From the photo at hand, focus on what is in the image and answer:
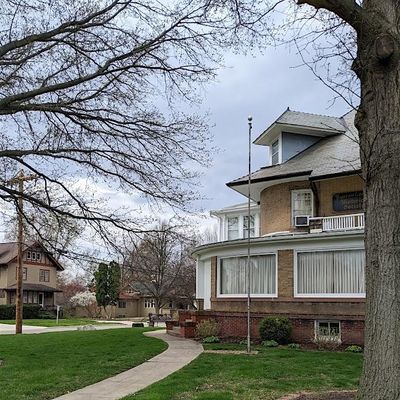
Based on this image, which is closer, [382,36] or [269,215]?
[382,36]

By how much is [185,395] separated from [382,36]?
6.27m

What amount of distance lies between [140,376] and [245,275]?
31.1 ft

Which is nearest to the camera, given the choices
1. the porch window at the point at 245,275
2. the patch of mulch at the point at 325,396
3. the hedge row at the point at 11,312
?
the patch of mulch at the point at 325,396

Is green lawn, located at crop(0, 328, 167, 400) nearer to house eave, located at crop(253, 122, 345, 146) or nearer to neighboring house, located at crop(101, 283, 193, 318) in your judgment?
house eave, located at crop(253, 122, 345, 146)

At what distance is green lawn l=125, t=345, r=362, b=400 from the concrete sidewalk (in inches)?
14.7

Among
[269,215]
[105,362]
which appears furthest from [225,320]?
[105,362]

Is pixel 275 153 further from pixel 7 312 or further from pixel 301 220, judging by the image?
pixel 7 312

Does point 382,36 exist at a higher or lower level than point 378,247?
higher

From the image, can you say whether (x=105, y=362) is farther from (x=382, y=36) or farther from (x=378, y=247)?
(x=382, y=36)

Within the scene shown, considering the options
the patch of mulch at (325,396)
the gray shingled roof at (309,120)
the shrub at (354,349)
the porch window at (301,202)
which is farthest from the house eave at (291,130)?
the patch of mulch at (325,396)

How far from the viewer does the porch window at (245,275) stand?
20.3 meters

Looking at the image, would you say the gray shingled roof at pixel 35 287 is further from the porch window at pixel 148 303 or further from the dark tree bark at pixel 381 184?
the dark tree bark at pixel 381 184

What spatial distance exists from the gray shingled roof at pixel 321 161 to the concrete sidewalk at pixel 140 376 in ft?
28.1

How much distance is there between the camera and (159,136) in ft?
48.0
